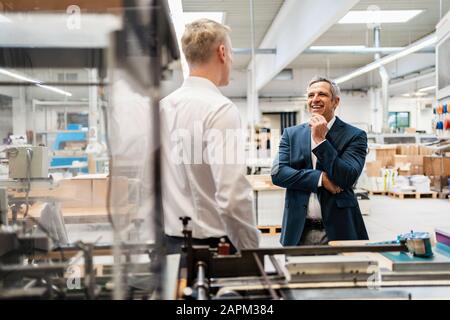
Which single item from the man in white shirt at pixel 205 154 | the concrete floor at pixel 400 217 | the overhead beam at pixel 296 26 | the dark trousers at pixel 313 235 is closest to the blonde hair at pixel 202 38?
the man in white shirt at pixel 205 154

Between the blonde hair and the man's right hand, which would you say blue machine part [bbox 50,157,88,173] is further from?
the blonde hair

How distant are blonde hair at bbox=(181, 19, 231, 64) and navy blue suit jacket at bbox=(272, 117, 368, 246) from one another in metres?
0.59

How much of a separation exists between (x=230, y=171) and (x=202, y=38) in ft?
1.32

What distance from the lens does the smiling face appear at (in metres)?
1.65

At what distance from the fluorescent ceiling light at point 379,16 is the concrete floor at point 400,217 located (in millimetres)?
2729

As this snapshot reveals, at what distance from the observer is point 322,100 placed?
1.65 metres

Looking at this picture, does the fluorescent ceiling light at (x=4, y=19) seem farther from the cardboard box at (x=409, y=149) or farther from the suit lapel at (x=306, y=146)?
the cardboard box at (x=409, y=149)

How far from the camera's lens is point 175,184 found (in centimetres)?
119

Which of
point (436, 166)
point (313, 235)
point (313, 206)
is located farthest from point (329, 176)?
point (436, 166)

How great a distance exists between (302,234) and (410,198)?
19.2 feet

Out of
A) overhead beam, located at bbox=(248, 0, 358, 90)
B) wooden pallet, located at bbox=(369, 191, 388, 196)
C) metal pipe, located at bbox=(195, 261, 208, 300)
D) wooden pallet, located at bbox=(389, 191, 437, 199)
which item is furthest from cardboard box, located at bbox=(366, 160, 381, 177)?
metal pipe, located at bbox=(195, 261, 208, 300)

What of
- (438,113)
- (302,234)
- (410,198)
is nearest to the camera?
(302,234)
